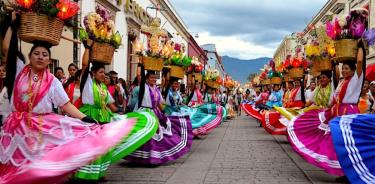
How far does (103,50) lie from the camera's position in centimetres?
702

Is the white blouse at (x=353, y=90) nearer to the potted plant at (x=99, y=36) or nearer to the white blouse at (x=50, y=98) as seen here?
the potted plant at (x=99, y=36)

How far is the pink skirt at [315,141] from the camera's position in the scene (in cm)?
690

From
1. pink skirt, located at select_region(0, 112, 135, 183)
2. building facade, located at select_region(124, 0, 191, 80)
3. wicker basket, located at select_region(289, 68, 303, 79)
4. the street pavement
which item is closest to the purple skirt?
the street pavement

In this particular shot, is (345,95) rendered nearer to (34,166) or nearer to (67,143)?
(67,143)

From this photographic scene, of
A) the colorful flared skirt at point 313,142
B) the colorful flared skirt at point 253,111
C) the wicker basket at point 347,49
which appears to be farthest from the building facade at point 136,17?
the wicker basket at point 347,49

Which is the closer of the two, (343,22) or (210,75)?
(343,22)

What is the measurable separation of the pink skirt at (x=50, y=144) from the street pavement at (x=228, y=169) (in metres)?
2.02

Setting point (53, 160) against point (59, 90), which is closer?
point (53, 160)

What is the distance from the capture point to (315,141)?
764cm

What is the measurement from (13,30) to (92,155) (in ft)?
5.15

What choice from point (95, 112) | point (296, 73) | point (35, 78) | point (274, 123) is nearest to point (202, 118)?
point (274, 123)

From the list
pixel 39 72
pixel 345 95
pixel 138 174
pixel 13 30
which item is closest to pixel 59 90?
pixel 39 72

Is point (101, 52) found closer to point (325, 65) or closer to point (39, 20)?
point (39, 20)

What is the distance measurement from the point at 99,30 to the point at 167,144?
2502 millimetres
